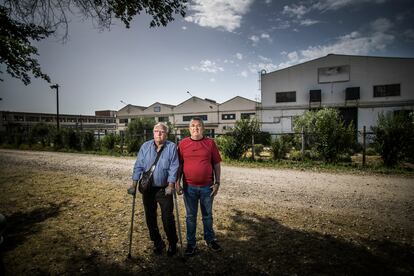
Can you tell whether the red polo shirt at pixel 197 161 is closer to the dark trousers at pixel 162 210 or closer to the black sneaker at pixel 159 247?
the dark trousers at pixel 162 210

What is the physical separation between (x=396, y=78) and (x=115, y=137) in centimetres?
3024

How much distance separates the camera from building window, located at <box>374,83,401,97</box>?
1032 inches

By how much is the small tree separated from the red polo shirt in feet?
34.0

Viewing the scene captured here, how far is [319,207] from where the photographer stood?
566cm

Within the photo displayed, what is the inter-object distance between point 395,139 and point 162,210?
11304 millimetres

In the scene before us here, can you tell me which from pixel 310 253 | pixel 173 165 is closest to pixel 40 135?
pixel 173 165

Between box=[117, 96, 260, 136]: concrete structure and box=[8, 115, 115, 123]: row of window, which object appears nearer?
box=[117, 96, 260, 136]: concrete structure

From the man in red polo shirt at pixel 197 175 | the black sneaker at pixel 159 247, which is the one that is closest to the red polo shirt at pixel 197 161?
the man in red polo shirt at pixel 197 175

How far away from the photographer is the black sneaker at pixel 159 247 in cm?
377

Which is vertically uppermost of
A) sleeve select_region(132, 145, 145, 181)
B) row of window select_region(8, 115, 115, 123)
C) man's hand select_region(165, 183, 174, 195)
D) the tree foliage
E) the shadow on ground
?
row of window select_region(8, 115, 115, 123)

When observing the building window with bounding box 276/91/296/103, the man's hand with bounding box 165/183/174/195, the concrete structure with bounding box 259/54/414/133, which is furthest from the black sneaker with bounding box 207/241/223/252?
the building window with bounding box 276/91/296/103

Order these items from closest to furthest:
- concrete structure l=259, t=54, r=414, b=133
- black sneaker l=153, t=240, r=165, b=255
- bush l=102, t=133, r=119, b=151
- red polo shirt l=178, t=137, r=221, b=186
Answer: red polo shirt l=178, t=137, r=221, b=186 < black sneaker l=153, t=240, r=165, b=255 < bush l=102, t=133, r=119, b=151 < concrete structure l=259, t=54, r=414, b=133

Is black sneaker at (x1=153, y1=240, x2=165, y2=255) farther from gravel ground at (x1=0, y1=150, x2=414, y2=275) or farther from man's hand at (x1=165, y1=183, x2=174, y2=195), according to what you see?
man's hand at (x1=165, y1=183, x2=174, y2=195)

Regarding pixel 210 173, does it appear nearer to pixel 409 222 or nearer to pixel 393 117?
pixel 409 222
